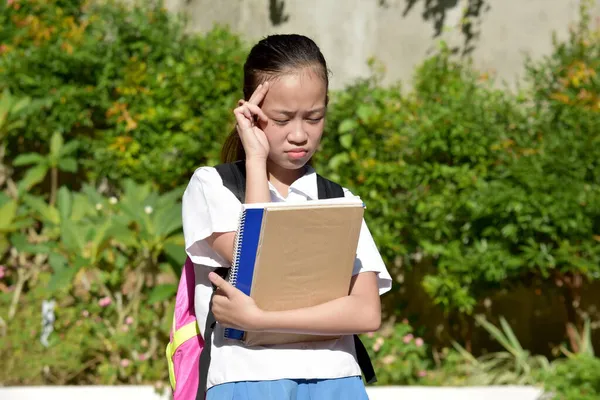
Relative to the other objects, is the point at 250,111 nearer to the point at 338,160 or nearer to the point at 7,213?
the point at 338,160

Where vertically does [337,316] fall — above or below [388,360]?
above

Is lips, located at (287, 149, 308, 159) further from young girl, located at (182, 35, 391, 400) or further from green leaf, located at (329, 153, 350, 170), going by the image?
green leaf, located at (329, 153, 350, 170)

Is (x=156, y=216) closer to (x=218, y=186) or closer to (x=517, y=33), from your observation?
(x=517, y=33)

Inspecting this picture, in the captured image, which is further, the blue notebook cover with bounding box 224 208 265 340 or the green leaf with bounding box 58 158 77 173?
the green leaf with bounding box 58 158 77 173

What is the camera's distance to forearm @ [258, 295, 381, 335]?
180 cm

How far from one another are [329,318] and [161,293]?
9.81 ft

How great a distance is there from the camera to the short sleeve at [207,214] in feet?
6.16

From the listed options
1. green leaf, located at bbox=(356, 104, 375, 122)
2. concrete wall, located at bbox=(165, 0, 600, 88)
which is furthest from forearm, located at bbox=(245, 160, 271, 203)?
concrete wall, located at bbox=(165, 0, 600, 88)

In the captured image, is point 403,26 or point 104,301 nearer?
point 104,301

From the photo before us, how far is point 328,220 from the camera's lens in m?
1.79

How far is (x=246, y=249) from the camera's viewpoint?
5.75 feet

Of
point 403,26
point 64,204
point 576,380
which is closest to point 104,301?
point 64,204

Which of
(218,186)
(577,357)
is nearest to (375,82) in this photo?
(577,357)

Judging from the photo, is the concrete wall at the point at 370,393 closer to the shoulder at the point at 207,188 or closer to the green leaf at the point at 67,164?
the green leaf at the point at 67,164
